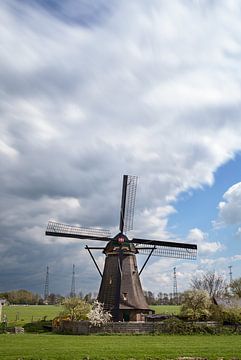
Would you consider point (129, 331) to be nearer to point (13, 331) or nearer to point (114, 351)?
point (13, 331)

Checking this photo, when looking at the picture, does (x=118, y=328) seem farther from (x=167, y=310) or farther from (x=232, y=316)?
(x=167, y=310)

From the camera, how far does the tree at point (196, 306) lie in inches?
1720

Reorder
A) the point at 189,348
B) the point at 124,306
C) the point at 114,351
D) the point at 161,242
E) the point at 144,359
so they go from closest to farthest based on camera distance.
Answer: the point at 144,359 → the point at 114,351 → the point at 189,348 → the point at 124,306 → the point at 161,242

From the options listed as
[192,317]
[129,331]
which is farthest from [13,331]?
[192,317]

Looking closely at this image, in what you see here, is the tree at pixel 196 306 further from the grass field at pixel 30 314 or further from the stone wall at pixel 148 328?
the grass field at pixel 30 314

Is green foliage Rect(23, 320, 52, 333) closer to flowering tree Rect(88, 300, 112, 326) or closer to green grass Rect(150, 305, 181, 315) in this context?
flowering tree Rect(88, 300, 112, 326)

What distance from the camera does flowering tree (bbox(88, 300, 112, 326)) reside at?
4034 centimetres

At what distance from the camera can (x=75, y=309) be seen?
1786 inches

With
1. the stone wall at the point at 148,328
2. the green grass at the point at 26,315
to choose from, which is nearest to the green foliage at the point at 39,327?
the green grass at the point at 26,315

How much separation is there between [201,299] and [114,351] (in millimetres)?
23811

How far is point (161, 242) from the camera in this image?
5003 cm

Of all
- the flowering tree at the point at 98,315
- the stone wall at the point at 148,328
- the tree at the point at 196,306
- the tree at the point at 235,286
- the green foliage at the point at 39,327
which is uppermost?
the tree at the point at 235,286

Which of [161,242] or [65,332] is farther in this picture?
[161,242]

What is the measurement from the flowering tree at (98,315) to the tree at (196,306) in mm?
7383
